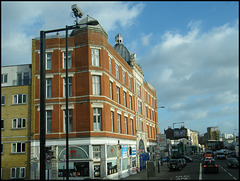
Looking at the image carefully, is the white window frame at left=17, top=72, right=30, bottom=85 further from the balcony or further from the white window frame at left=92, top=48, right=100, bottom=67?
the white window frame at left=92, top=48, right=100, bottom=67

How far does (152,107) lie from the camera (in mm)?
59625

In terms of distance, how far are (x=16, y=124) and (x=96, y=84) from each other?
1085 cm

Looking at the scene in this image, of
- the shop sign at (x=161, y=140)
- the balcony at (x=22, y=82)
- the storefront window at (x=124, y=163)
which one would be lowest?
the storefront window at (x=124, y=163)

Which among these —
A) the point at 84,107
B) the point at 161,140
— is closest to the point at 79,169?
the point at 84,107

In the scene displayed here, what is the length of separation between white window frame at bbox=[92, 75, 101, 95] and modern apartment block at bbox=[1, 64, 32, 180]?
814 cm

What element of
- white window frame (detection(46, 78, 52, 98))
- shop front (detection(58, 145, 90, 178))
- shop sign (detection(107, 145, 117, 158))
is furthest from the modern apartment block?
shop sign (detection(107, 145, 117, 158))

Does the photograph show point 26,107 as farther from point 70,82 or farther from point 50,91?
point 70,82

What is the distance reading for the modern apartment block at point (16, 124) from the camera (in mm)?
29547

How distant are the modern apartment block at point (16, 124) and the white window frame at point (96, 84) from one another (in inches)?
321

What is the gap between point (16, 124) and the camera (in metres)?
30.8

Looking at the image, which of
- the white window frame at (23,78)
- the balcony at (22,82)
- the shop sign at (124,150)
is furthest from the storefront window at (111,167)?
the white window frame at (23,78)

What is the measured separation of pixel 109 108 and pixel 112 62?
6796 millimetres

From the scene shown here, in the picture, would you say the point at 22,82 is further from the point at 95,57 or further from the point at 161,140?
the point at 161,140

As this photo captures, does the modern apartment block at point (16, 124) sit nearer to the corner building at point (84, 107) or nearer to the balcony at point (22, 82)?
the balcony at point (22, 82)
